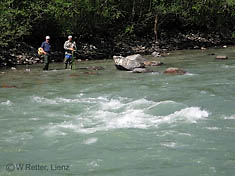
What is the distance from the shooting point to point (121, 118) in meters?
9.50

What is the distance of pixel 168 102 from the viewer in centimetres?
1095

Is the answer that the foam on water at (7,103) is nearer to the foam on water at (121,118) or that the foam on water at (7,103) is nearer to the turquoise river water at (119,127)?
the turquoise river water at (119,127)

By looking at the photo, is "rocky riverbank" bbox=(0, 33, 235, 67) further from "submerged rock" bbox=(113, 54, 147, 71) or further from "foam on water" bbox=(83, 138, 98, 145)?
"foam on water" bbox=(83, 138, 98, 145)

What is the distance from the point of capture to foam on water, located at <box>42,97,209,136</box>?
877 cm

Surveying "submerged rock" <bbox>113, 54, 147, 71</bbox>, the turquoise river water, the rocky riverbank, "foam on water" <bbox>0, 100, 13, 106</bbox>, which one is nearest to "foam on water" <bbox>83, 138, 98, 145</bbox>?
the turquoise river water

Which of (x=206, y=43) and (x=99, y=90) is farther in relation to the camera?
(x=206, y=43)

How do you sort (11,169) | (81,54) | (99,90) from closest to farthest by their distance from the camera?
(11,169), (99,90), (81,54)

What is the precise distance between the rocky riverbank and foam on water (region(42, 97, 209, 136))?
41.3 feet

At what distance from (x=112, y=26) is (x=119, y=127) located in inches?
906

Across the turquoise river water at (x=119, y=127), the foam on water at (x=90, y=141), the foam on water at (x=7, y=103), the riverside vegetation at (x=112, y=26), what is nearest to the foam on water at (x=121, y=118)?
the turquoise river water at (x=119, y=127)

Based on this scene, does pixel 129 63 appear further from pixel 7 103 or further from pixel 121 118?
pixel 121 118

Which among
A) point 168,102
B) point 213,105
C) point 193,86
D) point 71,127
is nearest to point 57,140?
point 71,127

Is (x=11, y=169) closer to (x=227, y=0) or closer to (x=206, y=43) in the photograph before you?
(x=206, y=43)

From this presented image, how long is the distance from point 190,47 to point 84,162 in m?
26.3
